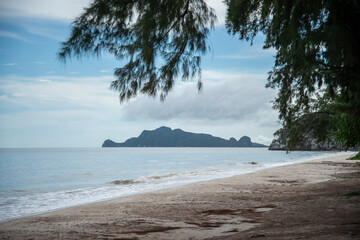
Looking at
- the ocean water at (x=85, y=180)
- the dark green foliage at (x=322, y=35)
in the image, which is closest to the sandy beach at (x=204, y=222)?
the dark green foliage at (x=322, y=35)

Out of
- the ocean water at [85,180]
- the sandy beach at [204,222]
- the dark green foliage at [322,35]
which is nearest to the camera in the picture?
the dark green foliage at [322,35]

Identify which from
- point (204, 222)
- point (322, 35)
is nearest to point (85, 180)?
point (204, 222)

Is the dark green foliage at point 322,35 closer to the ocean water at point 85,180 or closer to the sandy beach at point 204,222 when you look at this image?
the sandy beach at point 204,222

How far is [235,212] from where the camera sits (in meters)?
7.17

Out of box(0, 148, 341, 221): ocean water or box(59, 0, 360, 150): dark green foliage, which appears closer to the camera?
box(59, 0, 360, 150): dark green foliage

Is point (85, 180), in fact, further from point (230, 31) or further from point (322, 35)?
point (322, 35)

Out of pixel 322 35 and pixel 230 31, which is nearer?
pixel 322 35

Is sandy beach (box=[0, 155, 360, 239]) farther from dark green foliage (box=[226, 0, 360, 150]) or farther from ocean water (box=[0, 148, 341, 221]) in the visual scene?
ocean water (box=[0, 148, 341, 221])

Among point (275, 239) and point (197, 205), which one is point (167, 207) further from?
point (275, 239)

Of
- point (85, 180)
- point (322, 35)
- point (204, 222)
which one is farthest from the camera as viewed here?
point (85, 180)

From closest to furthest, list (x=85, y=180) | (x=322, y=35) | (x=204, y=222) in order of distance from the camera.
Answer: (x=322, y=35), (x=204, y=222), (x=85, y=180)

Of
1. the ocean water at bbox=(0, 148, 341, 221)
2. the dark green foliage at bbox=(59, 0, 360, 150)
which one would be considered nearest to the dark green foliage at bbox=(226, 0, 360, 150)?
the dark green foliage at bbox=(59, 0, 360, 150)

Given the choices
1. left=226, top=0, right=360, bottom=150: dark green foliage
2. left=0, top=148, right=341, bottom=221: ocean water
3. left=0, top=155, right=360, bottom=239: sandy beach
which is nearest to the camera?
left=226, top=0, right=360, bottom=150: dark green foliage

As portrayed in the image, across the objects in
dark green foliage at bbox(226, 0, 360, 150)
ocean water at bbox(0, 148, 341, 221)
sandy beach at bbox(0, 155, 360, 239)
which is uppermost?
dark green foliage at bbox(226, 0, 360, 150)
